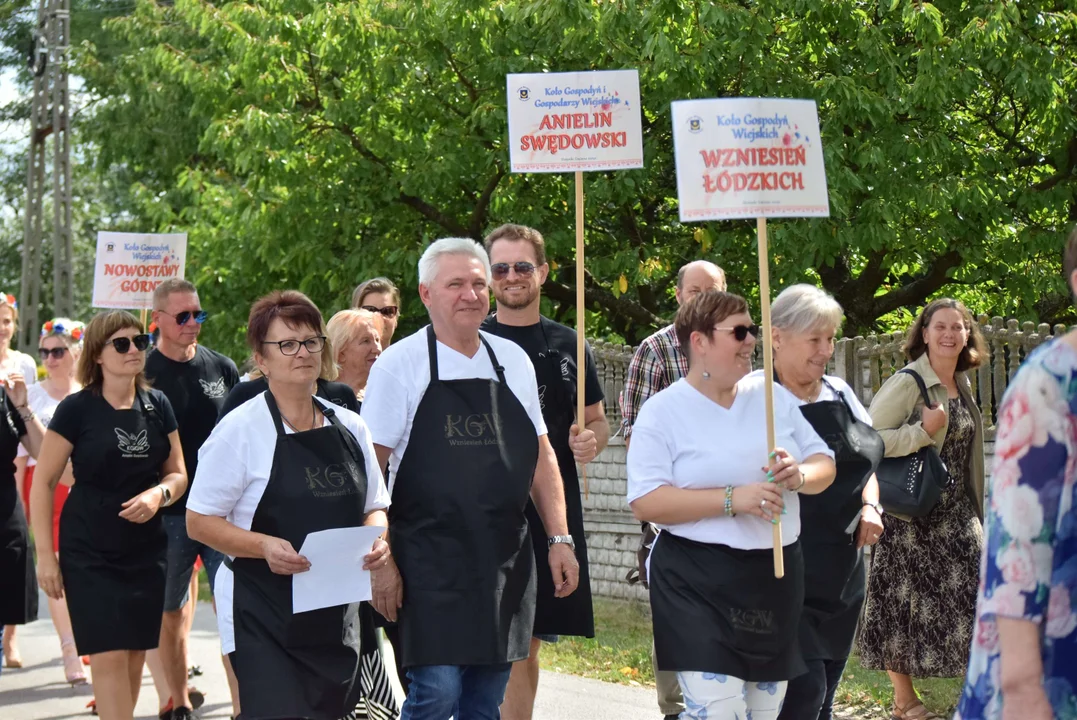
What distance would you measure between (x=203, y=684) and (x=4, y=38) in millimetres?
26997

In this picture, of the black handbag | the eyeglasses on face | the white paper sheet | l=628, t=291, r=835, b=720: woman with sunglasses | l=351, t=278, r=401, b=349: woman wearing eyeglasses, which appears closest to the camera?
the white paper sheet

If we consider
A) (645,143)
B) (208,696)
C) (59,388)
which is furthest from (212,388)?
(645,143)

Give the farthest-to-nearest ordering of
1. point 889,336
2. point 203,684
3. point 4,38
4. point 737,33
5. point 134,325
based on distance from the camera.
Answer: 1. point 4,38
2. point 737,33
3. point 889,336
4. point 203,684
5. point 134,325

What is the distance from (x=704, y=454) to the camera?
4.86 meters

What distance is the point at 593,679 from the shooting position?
8742 mm

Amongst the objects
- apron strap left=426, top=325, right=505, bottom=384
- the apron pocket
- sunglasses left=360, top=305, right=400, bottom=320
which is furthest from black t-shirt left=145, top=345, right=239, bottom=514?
the apron pocket

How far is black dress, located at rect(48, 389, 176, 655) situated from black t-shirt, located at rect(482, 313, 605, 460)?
1.74 m

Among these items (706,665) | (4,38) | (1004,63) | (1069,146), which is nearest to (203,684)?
(706,665)

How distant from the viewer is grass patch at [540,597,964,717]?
25.8 ft

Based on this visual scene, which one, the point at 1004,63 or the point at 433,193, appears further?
the point at 433,193

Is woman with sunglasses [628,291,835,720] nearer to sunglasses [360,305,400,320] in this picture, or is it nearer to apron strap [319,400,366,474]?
apron strap [319,400,366,474]

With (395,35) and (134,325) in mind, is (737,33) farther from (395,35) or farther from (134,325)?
(134,325)

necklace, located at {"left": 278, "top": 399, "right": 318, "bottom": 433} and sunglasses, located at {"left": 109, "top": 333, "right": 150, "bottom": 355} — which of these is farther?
sunglasses, located at {"left": 109, "top": 333, "right": 150, "bottom": 355}

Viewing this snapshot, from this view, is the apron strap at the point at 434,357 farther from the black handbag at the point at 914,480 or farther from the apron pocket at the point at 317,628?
the black handbag at the point at 914,480
